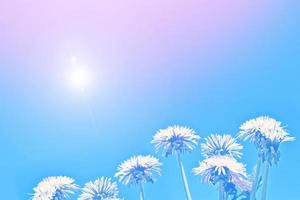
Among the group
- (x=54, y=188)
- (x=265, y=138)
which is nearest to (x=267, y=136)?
(x=265, y=138)

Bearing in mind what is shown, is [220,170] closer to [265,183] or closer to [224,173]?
[224,173]

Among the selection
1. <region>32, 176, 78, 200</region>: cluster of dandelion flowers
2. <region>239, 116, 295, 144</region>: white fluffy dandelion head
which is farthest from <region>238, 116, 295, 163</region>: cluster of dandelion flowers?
<region>32, 176, 78, 200</region>: cluster of dandelion flowers

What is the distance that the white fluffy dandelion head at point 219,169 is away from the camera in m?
47.5

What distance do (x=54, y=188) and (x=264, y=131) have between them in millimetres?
22794

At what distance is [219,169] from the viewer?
4750 cm

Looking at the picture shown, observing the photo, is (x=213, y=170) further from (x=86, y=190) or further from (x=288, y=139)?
(x=86, y=190)

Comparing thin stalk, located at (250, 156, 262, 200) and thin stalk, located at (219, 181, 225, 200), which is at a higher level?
thin stalk, located at (250, 156, 262, 200)

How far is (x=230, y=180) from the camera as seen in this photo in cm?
4747

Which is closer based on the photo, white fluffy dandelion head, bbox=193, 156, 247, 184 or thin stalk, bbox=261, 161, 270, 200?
white fluffy dandelion head, bbox=193, 156, 247, 184

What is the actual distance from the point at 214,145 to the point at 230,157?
2.90m

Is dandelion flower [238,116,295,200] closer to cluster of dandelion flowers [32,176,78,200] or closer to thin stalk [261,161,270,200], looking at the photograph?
thin stalk [261,161,270,200]

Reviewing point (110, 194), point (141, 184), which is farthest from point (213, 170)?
point (110, 194)

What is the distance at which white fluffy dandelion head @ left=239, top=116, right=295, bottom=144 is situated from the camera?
50.2 meters

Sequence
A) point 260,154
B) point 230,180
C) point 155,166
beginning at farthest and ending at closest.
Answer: point 155,166 → point 260,154 → point 230,180
